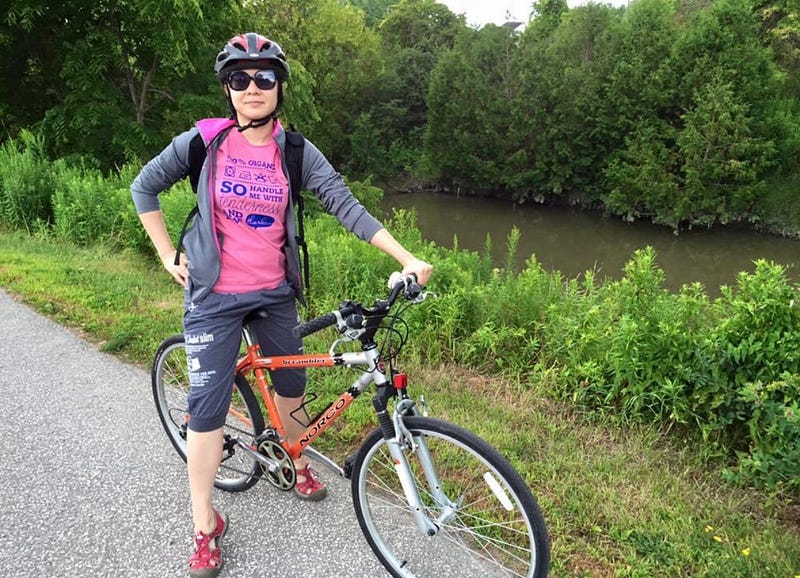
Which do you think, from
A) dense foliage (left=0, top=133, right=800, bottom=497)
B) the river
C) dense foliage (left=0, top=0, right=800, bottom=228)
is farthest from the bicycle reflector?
the river

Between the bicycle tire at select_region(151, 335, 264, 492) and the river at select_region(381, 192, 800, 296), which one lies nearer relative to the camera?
the bicycle tire at select_region(151, 335, 264, 492)

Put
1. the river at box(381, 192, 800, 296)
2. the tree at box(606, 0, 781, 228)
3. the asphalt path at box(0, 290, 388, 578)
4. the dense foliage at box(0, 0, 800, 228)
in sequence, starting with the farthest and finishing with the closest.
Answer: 1. the tree at box(606, 0, 781, 228)
2. the river at box(381, 192, 800, 296)
3. the dense foliage at box(0, 0, 800, 228)
4. the asphalt path at box(0, 290, 388, 578)

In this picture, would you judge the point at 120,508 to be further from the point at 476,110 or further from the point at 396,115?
the point at 396,115

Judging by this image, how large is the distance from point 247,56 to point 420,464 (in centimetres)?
171

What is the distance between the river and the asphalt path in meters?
14.4

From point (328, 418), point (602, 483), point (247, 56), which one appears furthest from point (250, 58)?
point (602, 483)

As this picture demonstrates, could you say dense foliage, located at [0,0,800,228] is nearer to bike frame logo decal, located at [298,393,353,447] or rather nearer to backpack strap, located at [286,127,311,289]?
backpack strap, located at [286,127,311,289]

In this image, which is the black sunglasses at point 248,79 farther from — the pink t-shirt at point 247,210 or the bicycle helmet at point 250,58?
the pink t-shirt at point 247,210

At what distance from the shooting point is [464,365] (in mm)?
4371

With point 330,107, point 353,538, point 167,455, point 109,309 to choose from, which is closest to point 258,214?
point 353,538

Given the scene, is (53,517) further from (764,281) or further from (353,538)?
(764,281)

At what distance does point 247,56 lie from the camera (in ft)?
7.16

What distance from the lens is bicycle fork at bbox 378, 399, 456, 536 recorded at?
2.16 meters

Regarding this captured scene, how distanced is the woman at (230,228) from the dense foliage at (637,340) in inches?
79.7
